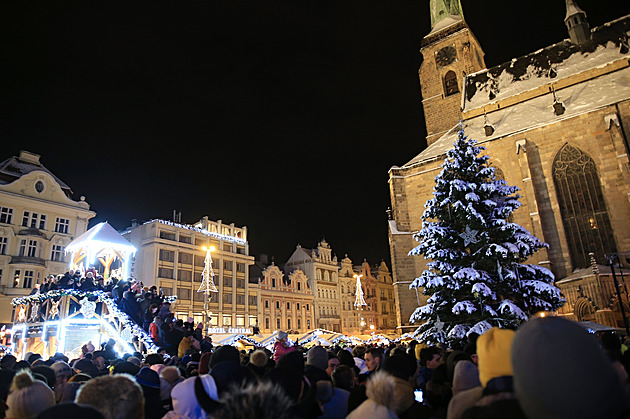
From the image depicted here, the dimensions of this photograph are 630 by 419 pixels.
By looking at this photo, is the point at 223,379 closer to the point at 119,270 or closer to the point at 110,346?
the point at 110,346

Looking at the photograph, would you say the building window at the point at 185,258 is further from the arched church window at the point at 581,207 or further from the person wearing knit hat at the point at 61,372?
the person wearing knit hat at the point at 61,372

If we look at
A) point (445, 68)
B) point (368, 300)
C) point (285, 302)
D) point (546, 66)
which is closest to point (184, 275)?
point (285, 302)

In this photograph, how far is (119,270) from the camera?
19.3m

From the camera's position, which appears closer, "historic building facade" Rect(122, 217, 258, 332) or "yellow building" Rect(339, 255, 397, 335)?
"historic building facade" Rect(122, 217, 258, 332)

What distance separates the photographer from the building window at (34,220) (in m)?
33.2

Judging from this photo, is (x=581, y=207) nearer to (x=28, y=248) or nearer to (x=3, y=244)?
(x=28, y=248)

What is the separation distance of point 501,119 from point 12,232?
36544 millimetres

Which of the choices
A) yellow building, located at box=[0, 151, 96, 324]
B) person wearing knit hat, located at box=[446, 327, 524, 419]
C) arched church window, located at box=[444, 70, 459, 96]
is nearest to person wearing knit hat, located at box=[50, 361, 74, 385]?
person wearing knit hat, located at box=[446, 327, 524, 419]

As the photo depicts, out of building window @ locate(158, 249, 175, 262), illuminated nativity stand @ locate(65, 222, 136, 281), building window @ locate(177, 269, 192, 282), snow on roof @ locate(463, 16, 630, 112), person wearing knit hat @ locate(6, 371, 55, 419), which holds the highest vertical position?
snow on roof @ locate(463, 16, 630, 112)

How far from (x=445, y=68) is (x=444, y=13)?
736cm

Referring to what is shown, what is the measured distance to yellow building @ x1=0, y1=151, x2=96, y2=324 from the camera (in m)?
31.2

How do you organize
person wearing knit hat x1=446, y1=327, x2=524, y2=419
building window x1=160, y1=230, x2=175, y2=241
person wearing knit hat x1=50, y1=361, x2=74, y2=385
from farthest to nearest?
1. building window x1=160, y1=230, x2=175, y2=241
2. person wearing knit hat x1=50, y1=361, x2=74, y2=385
3. person wearing knit hat x1=446, y1=327, x2=524, y2=419

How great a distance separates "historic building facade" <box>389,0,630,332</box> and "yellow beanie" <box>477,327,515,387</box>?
21.0 m

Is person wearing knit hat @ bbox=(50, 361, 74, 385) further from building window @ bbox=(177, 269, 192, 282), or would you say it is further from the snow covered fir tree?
building window @ bbox=(177, 269, 192, 282)
